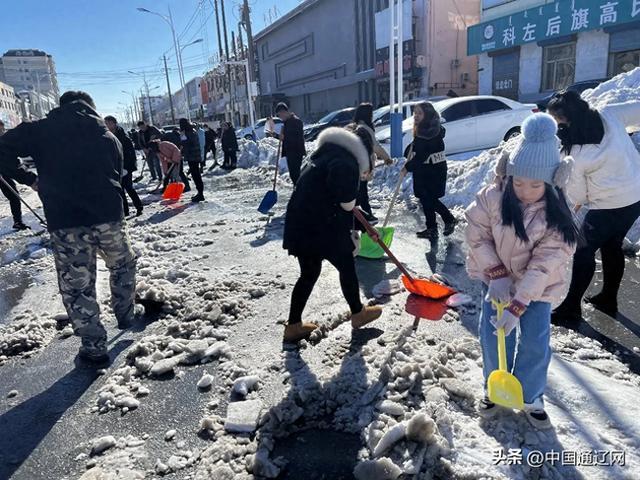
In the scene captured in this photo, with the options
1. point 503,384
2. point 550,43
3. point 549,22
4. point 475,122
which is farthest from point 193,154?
point 550,43

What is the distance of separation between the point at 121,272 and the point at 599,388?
329 centimetres

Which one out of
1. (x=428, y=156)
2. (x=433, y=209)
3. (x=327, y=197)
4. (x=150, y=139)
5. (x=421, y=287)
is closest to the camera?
(x=327, y=197)

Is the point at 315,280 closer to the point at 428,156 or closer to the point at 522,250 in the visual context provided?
the point at 522,250

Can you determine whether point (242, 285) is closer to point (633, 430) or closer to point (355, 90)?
point (633, 430)

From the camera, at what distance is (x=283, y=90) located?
141 feet

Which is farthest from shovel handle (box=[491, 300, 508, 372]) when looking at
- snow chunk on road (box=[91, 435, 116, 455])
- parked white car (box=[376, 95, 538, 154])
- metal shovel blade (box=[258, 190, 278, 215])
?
parked white car (box=[376, 95, 538, 154])

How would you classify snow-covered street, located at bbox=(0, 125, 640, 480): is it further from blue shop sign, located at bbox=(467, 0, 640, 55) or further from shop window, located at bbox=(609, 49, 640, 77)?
shop window, located at bbox=(609, 49, 640, 77)

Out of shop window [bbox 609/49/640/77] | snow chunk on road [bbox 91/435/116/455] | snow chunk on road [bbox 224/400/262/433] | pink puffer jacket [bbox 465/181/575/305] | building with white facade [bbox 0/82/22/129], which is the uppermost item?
building with white facade [bbox 0/82/22/129]

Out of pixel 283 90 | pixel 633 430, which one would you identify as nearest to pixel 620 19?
pixel 633 430

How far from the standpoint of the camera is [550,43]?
17.9 m

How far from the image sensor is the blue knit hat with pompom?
6.29 ft

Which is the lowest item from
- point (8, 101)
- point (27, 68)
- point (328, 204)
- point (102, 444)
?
point (102, 444)

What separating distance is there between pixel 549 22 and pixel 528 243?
1940 centimetres

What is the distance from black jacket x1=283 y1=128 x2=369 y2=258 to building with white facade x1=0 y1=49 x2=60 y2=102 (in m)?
136
